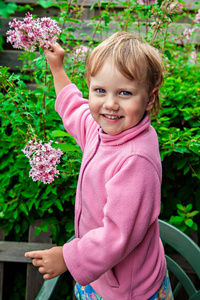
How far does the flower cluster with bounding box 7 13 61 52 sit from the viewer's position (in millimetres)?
1168

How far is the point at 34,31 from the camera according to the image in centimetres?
117

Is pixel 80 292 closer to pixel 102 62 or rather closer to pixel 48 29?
pixel 102 62

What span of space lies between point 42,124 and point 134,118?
35.4 inches

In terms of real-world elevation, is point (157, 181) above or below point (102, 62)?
below

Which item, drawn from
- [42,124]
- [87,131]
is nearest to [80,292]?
[87,131]

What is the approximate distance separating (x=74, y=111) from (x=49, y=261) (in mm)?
541

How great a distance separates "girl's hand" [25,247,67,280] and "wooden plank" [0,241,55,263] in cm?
90

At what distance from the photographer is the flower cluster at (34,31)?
1.17m

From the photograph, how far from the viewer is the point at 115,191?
35.7 inches

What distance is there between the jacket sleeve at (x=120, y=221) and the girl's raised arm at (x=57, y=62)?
48 centimetres

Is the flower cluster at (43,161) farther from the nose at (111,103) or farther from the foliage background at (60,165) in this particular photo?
the nose at (111,103)

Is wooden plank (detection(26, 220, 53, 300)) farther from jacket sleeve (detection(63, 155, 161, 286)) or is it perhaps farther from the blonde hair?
the blonde hair

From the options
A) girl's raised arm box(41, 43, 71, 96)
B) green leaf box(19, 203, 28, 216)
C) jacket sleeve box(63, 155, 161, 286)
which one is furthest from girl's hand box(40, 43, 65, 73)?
green leaf box(19, 203, 28, 216)

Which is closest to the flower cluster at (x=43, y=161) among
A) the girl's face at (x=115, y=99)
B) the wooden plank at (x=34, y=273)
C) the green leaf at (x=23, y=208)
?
the girl's face at (x=115, y=99)
